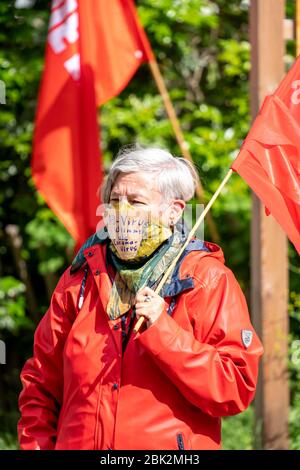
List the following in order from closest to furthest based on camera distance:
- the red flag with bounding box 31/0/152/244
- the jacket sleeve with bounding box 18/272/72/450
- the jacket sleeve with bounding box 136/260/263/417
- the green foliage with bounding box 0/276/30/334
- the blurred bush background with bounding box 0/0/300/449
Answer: the jacket sleeve with bounding box 136/260/263/417 < the jacket sleeve with bounding box 18/272/72/450 < the red flag with bounding box 31/0/152/244 < the blurred bush background with bounding box 0/0/300/449 < the green foliage with bounding box 0/276/30/334

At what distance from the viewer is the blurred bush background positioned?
7.00 meters

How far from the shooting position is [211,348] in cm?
256

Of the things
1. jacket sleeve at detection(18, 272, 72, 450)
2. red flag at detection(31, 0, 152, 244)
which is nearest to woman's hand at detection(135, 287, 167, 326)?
jacket sleeve at detection(18, 272, 72, 450)

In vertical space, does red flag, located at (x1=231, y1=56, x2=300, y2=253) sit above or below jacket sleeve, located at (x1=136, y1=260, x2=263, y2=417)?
above

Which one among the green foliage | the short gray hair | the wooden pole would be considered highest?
the short gray hair

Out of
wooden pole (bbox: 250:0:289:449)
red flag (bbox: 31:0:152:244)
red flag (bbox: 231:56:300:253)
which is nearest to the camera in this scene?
red flag (bbox: 231:56:300:253)

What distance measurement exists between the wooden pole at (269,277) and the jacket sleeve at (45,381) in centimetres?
275

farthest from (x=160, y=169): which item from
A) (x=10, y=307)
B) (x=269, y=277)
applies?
(x=10, y=307)

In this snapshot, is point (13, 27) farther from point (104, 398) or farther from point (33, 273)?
point (104, 398)

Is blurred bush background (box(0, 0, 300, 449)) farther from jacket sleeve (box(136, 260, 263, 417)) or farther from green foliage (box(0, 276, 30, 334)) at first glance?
jacket sleeve (box(136, 260, 263, 417))

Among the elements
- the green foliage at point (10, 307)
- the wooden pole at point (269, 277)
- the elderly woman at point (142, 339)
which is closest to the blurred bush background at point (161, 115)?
the green foliage at point (10, 307)

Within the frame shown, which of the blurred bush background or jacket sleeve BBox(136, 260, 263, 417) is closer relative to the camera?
jacket sleeve BBox(136, 260, 263, 417)

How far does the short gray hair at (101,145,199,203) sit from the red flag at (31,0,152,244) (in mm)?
2528

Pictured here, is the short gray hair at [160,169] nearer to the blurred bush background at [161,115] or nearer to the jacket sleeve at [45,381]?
the jacket sleeve at [45,381]
